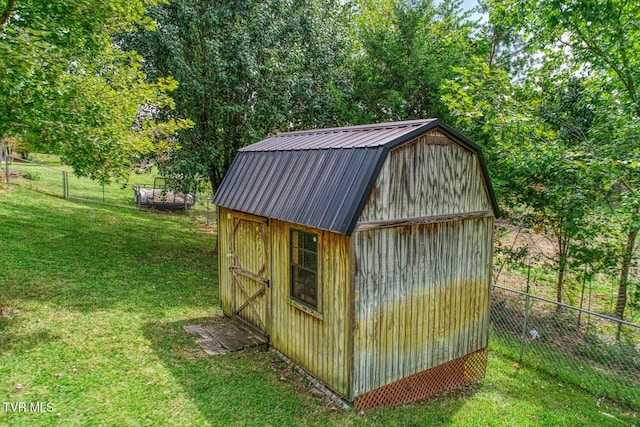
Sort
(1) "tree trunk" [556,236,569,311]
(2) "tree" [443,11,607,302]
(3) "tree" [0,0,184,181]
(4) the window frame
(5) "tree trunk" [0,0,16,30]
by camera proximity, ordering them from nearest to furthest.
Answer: (4) the window frame
(3) "tree" [0,0,184,181]
(5) "tree trunk" [0,0,16,30]
(2) "tree" [443,11,607,302]
(1) "tree trunk" [556,236,569,311]

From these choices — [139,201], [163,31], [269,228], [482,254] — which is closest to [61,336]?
[269,228]

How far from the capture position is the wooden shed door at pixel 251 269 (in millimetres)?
6655

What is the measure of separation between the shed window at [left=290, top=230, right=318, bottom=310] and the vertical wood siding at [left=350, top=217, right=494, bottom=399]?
86cm

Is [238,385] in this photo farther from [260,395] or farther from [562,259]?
[562,259]

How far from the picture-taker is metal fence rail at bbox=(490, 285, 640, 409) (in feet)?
21.8

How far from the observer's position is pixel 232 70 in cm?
1070

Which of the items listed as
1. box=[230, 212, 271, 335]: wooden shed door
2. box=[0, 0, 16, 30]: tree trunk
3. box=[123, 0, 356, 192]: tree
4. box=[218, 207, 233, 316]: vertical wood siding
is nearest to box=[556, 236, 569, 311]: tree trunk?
box=[230, 212, 271, 335]: wooden shed door

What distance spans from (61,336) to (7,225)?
23.8 feet

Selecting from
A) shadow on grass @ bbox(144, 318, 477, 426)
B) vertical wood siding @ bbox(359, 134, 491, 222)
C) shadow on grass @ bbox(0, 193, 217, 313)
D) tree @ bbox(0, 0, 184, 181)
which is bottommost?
shadow on grass @ bbox(144, 318, 477, 426)

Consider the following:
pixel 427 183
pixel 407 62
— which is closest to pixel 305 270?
pixel 427 183

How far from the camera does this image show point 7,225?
455 inches

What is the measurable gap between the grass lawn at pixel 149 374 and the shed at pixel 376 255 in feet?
1.69

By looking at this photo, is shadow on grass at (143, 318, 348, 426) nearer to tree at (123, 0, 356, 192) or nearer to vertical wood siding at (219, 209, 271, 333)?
vertical wood siding at (219, 209, 271, 333)

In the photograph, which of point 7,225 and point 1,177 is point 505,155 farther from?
point 1,177
